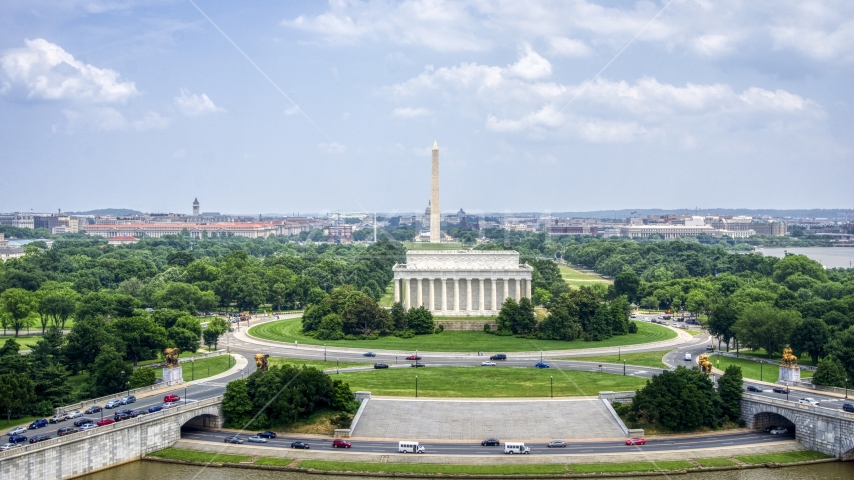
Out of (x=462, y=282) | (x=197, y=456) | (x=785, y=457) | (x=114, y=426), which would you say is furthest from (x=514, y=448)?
(x=462, y=282)

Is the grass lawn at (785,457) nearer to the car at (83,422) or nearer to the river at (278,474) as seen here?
the river at (278,474)

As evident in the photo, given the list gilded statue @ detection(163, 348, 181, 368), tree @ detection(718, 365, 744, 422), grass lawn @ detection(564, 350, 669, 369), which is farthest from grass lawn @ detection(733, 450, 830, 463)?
gilded statue @ detection(163, 348, 181, 368)

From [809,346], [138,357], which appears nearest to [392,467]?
[138,357]

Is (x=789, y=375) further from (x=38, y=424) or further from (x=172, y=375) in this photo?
(x=38, y=424)

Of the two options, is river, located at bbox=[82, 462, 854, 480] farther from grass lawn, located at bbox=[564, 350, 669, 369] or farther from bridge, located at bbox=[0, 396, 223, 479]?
grass lawn, located at bbox=[564, 350, 669, 369]

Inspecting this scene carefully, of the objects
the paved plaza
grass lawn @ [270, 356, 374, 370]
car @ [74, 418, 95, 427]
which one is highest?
car @ [74, 418, 95, 427]

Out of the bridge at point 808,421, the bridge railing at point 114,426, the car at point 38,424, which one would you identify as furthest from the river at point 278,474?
the car at point 38,424

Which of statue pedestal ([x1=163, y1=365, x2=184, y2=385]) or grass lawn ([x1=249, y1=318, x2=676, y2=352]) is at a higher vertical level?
statue pedestal ([x1=163, y1=365, x2=184, y2=385])
